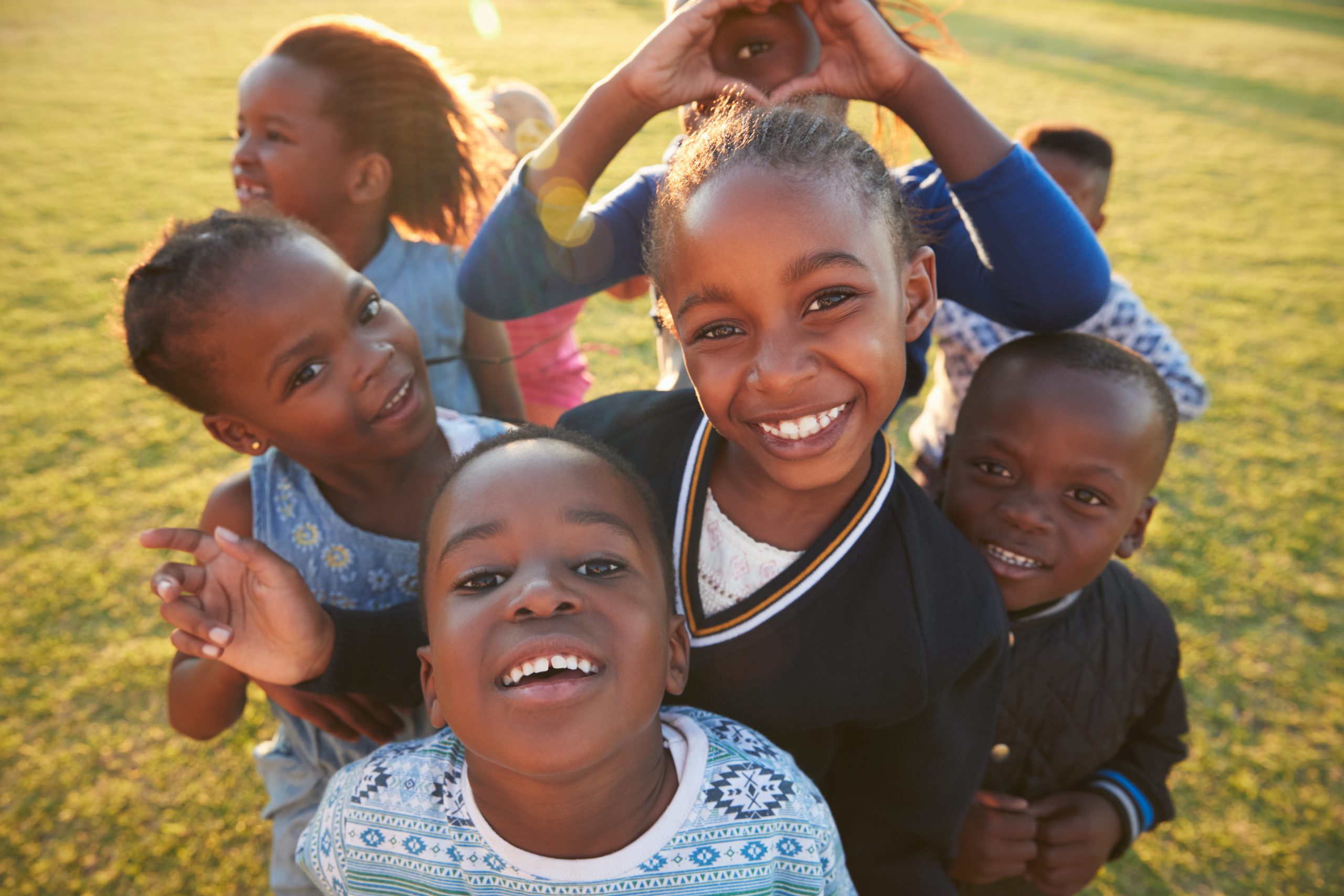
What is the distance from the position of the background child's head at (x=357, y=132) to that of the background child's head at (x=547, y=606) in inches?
45.2

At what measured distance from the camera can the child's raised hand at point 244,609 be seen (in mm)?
1342

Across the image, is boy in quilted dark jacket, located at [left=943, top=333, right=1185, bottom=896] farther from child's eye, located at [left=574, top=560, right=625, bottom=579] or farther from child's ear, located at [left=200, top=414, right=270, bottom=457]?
child's ear, located at [left=200, top=414, right=270, bottom=457]

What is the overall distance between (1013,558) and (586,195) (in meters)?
1.09

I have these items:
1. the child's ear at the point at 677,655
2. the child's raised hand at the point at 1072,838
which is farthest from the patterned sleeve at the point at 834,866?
the child's raised hand at the point at 1072,838

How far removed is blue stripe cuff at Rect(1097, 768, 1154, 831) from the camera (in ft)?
5.59

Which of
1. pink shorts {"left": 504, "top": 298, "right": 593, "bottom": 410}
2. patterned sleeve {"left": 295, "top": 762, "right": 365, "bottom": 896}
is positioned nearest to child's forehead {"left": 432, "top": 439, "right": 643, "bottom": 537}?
patterned sleeve {"left": 295, "top": 762, "right": 365, "bottom": 896}

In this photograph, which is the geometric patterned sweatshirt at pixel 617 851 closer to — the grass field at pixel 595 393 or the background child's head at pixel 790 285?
the background child's head at pixel 790 285

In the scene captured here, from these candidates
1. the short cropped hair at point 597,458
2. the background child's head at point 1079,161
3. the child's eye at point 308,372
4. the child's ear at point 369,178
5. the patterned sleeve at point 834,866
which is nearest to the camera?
the patterned sleeve at point 834,866

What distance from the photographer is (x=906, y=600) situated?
1.24m

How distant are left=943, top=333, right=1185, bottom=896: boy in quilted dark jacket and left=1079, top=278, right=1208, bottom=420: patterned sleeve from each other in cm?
39

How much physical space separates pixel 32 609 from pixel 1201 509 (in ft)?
15.9

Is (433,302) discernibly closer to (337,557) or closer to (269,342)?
(269,342)

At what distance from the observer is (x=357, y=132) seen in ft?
6.98

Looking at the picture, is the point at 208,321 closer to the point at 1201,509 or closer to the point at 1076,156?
the point at 1076,156
